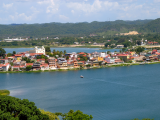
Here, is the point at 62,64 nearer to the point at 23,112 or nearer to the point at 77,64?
the point at 77,64

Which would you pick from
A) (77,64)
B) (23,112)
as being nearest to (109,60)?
(77,64)

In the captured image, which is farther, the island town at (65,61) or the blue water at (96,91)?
the island town at (65,61)

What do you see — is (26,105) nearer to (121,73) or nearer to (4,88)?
(4,88)

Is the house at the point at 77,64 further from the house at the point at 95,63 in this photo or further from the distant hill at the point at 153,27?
the distant hill at the point at 153,27

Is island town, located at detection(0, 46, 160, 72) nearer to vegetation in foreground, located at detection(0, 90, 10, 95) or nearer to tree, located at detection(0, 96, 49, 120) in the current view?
vegetation in foreground, located at detection(0, 90, 10, 95)

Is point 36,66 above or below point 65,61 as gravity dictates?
below

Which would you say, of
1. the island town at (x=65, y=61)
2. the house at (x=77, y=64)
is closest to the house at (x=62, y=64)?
the island town at (x=65, y=61)
